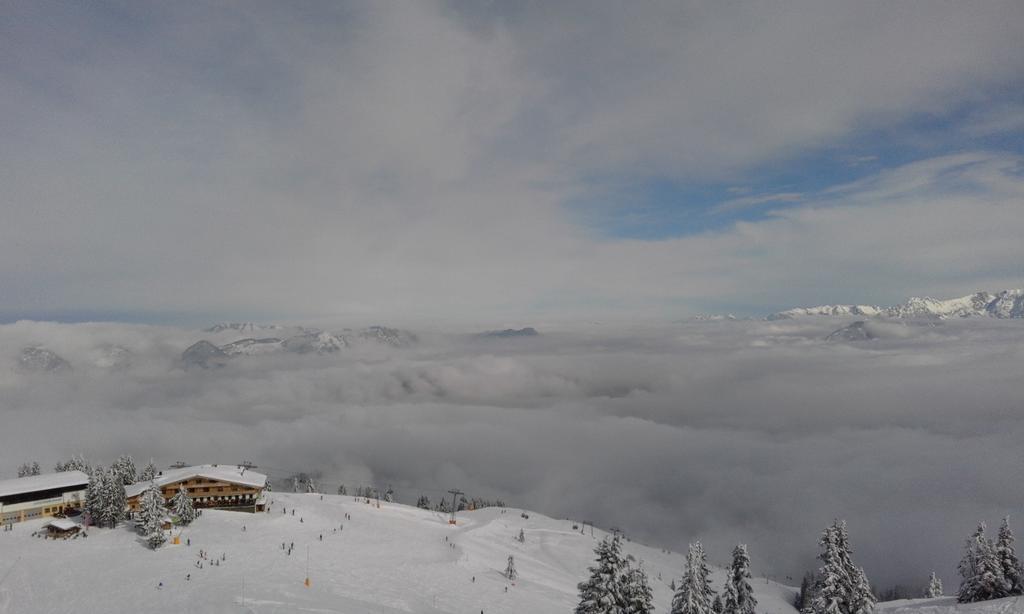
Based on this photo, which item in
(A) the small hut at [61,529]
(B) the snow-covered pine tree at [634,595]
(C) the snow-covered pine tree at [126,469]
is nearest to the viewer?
(B) the snow-covered pine tree at [634,595]

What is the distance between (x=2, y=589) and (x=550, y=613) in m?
51.8

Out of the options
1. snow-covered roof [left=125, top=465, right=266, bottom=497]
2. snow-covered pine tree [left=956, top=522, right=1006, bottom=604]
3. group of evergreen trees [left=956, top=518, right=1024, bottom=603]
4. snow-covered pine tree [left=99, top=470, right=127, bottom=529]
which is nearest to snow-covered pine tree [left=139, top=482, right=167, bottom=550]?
snow-covered pine tree [left=99, top=470, right=127, bottom=529]

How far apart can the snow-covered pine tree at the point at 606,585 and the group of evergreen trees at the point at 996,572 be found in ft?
147

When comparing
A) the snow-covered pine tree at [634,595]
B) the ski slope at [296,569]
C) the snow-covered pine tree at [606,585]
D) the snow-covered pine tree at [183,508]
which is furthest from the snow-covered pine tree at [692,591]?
the snow-covered pine tree at [183,508]

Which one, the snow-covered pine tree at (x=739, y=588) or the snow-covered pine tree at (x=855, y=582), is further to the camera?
the snow-covered pine tree at (x=739, y=588)

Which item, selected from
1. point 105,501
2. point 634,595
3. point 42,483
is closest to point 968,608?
point 634,595

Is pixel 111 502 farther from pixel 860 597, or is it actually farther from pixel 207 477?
pixel 860 597

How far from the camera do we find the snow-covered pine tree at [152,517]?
57812 mm

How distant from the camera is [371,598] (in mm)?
48656

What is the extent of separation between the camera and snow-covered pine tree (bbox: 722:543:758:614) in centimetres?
4372

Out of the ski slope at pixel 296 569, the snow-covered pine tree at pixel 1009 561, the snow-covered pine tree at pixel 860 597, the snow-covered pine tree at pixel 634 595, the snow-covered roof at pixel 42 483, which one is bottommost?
the ski slope at pixel 296 569

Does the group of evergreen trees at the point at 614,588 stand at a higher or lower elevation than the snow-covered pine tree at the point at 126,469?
higher

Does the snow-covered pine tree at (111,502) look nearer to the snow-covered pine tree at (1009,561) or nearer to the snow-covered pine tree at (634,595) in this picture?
the snow-covered pine tree at (634,595)

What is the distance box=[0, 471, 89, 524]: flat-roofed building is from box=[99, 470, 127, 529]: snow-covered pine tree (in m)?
9.73
